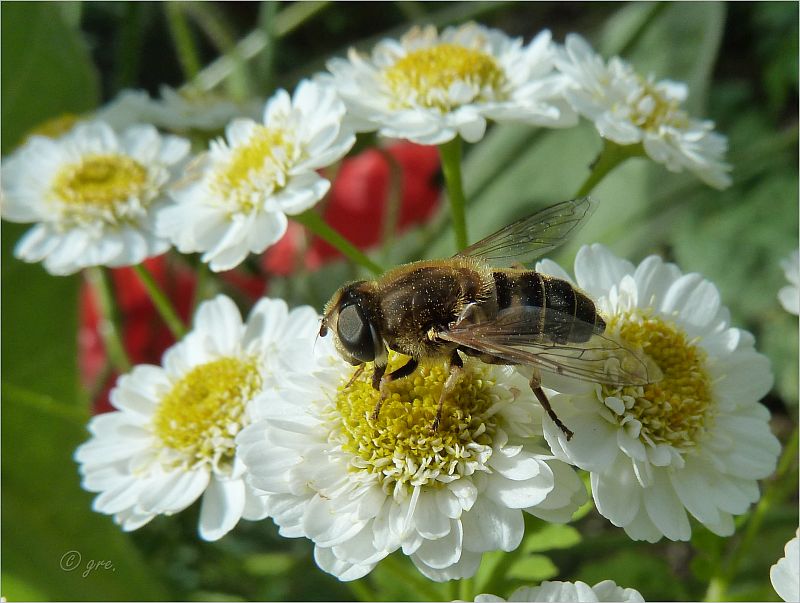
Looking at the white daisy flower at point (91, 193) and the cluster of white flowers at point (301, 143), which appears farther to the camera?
the white daisy flower at point (91, 193)

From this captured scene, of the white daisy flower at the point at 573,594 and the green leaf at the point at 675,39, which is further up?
the white daisy flower at the point at 573,594

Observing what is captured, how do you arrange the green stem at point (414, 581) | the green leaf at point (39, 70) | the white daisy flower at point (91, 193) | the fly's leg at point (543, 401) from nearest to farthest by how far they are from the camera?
the fly's leg at point (543, 401) → the green stem at point (414, 581) → the white daisy flower at point (91, 193) → the green leaf at point (39, 70)

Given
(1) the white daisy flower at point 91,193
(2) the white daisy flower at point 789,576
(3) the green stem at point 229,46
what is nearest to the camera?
(2) the white daisy flower at point 789,576

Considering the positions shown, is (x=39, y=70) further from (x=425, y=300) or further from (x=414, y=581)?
(x=414, y=581)

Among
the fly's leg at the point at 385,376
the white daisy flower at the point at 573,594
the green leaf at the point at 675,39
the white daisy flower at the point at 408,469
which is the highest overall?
the fly's leg at the point at 385,376

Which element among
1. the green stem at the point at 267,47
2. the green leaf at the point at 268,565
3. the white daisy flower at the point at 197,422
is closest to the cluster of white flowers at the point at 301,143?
the white daisy flower at the point at 197,422

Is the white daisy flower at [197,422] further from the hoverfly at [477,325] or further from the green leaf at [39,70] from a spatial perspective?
the green leaf at [39,70]
